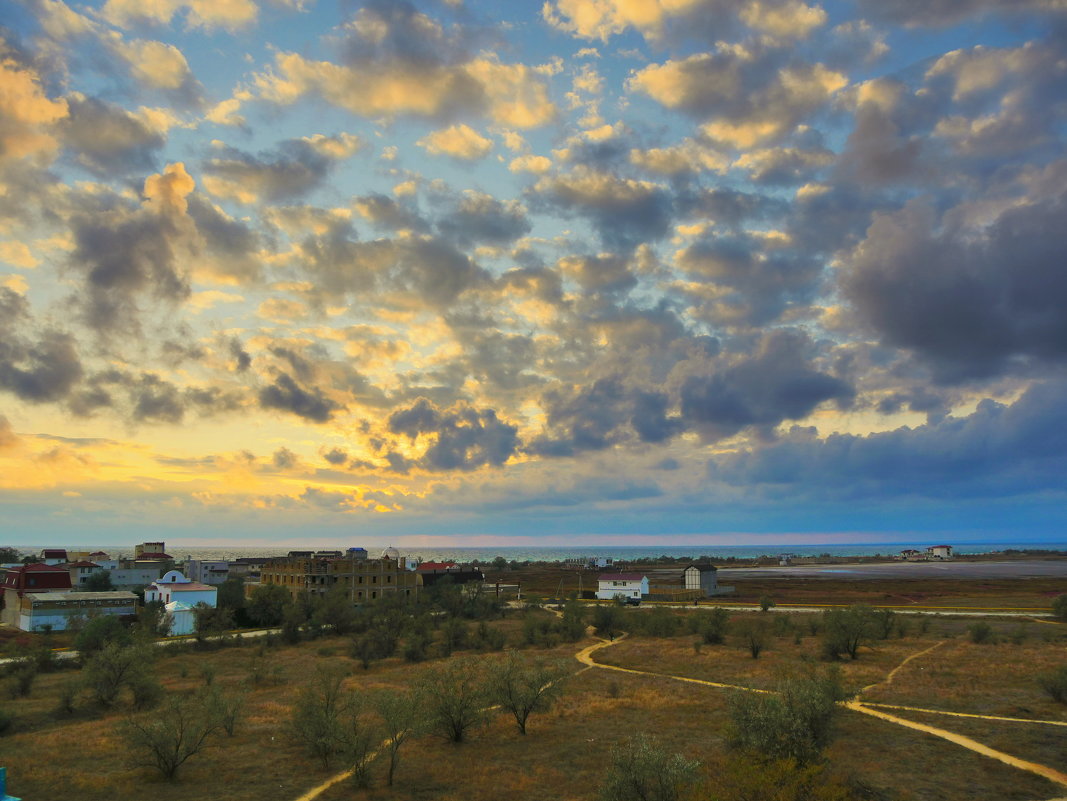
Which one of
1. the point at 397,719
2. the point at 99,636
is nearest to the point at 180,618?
the point at 99,636

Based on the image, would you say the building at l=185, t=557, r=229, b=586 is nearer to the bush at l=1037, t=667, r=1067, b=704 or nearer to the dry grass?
the dry grass

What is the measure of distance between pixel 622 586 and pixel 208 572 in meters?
109

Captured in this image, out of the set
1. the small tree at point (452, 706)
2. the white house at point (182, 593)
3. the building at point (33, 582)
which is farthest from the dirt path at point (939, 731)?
the building at point (33, 582)

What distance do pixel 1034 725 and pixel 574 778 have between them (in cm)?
2578

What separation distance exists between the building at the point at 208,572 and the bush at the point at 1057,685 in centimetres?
16186

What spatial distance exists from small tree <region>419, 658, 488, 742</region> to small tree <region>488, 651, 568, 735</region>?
3.37 ft

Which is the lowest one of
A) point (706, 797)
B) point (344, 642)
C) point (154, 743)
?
point (344, 642)

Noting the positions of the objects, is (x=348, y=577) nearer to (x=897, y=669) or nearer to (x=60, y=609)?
(x=60, y=609)

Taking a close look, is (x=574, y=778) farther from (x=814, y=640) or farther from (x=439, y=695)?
(x=814, y=640)

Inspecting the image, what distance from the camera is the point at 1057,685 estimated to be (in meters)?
40.7

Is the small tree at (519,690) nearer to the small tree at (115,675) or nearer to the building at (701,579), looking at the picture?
the small tree at (115,675)

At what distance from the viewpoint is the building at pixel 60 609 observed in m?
84.8

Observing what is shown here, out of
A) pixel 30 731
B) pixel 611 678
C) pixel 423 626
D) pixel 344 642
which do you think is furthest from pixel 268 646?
pixel 611 678

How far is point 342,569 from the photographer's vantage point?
11500 centimetres
